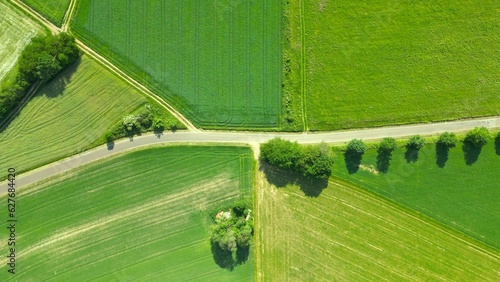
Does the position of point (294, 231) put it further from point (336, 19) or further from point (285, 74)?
point (336, 19)

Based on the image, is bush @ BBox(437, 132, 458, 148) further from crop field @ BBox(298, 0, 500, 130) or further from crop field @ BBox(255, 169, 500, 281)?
crop field @ BBox(255, 169, 500, 281)

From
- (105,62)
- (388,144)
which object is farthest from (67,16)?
(388,144)

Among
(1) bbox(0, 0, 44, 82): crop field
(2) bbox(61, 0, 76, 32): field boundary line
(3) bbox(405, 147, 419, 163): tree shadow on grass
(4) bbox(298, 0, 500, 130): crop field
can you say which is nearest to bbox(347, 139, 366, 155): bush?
(4) bbox(298, 0, 500, 130): crop field

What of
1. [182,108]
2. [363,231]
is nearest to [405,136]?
[363,231]

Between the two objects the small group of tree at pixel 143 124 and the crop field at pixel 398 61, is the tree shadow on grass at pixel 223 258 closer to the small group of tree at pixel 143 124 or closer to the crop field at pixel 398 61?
the small group of tree at pixel 143 124

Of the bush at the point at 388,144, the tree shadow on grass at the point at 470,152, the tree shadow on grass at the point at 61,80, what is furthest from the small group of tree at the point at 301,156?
the tree shadow on grass at the point at 61,80

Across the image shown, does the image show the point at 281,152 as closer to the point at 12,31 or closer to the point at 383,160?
the point at 383,160
